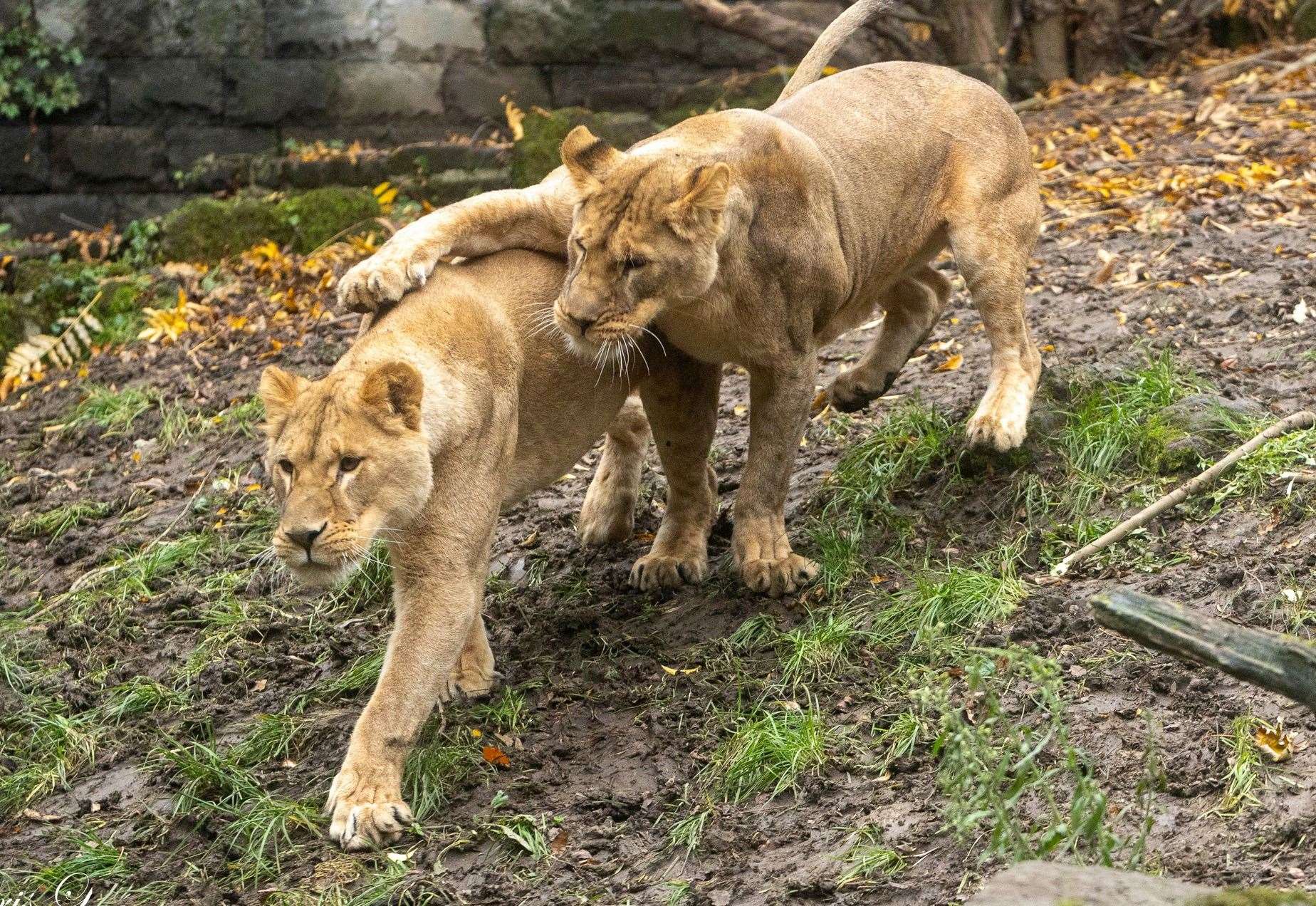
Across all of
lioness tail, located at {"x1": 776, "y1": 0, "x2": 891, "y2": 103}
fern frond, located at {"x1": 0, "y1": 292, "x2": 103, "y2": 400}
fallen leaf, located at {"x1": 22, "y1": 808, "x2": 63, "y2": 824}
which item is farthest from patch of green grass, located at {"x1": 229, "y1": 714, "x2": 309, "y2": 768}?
fern frond, located at {"x1": 0, "y1": 292, "x2": 103, "y2": 400}

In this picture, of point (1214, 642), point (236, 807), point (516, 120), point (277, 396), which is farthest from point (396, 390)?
point (516, 120)

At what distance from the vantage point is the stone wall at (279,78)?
11930 millimetres

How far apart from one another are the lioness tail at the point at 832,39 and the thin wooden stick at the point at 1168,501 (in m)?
2.58

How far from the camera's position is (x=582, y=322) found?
518 cm

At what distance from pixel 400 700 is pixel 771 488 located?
1.81m

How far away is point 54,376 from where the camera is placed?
985 cm

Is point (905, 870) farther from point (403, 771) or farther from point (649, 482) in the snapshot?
point (649, 482)

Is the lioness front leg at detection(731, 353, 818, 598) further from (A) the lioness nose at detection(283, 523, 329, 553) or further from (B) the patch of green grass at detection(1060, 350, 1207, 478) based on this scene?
(A) the lioness nose at detection(283, 523, 329, 553)

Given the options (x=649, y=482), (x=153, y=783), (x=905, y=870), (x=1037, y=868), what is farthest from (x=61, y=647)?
(x=1037, y=868)

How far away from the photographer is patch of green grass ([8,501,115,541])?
25.3 ft

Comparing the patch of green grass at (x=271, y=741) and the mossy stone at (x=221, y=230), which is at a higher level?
the mossy stone at (x=221, y=230)

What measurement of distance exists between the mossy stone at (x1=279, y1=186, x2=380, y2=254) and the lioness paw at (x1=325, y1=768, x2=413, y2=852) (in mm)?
A: 6581

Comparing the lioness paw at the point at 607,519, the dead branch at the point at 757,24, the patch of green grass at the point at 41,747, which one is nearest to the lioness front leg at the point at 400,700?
the patch of green grass at the point at 41,747

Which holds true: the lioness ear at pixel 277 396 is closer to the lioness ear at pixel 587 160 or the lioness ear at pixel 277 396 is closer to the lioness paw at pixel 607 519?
the lioness ear at pixel 587 160
